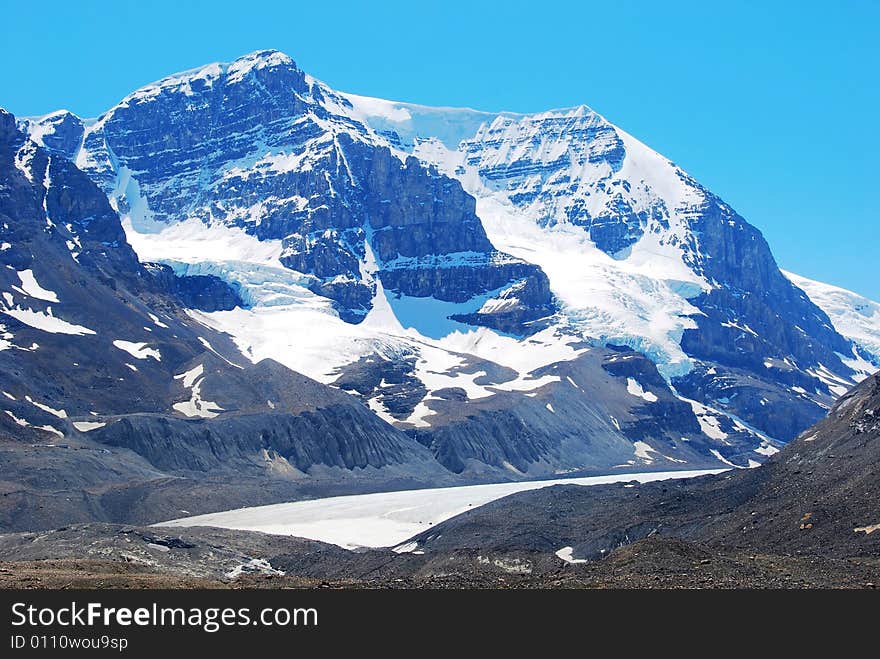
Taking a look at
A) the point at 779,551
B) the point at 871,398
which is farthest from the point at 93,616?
the point at 871,398

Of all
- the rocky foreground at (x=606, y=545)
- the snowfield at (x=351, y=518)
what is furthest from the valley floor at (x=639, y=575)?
the snowfield at (x=351, y=518)

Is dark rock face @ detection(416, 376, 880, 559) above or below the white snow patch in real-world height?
above

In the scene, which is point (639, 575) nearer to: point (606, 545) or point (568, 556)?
point (606, 545)

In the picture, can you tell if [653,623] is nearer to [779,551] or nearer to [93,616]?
[93,616]

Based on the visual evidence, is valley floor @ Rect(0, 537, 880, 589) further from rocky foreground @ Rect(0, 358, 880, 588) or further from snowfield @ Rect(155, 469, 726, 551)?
snowfield @ Rect(155, 469, 726, 551)

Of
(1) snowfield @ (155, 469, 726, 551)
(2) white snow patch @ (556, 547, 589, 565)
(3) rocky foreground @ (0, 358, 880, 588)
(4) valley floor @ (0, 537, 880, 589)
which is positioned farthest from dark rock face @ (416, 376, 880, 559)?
(1) snowfield @ (155, 469, 726, 551)

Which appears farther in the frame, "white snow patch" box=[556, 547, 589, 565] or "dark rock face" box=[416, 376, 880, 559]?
"white snow patch" box=[556, 547, 589, 565]

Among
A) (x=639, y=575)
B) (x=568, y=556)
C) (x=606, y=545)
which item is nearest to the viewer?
(x=639, y=575)

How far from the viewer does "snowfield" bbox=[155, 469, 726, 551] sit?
153875 millimetres

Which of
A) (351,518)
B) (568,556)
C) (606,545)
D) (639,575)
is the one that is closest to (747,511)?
(606,545)

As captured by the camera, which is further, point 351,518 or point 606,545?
point 351,518

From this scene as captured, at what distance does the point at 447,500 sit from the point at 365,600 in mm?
142252

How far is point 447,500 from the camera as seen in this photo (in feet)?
628

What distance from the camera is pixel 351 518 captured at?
172875 millimetres
